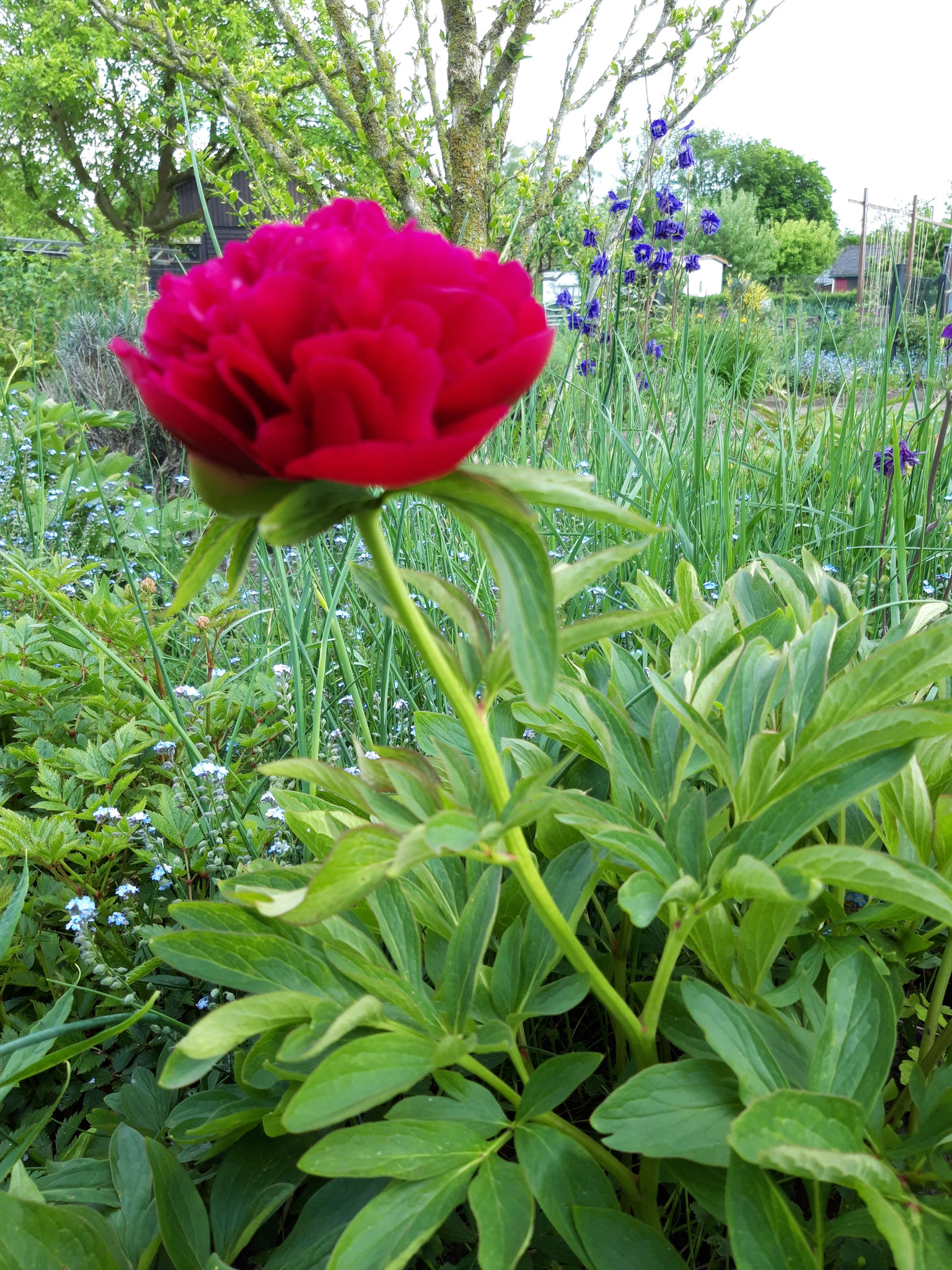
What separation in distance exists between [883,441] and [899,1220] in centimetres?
232

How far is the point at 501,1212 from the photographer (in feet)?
1.86

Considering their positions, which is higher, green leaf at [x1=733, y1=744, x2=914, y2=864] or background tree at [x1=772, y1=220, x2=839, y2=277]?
background tree at [x1=772, y1=220, x2=839, y2=277]

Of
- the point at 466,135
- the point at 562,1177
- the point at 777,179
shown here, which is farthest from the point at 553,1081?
the point at 777,179

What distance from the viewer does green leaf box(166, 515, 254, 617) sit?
19.6 inches

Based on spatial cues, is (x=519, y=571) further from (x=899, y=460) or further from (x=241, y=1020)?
(x=899, y=460)

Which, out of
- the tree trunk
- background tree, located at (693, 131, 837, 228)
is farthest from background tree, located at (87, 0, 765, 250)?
background tree, located at (693, 131, 837, 228)

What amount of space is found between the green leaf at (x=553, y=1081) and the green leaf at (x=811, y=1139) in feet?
0.45

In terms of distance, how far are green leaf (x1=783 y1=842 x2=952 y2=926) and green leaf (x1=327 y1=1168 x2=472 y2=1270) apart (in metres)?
0.33

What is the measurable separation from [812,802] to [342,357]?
1.45 ft

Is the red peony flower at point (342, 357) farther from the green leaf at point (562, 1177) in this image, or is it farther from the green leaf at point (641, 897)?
the green leaf at point (562, 1177)

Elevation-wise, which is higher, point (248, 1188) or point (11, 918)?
point (11, 918)

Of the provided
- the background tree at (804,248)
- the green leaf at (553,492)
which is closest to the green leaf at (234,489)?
the green leaf at (553,492)

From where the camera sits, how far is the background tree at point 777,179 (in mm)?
61469

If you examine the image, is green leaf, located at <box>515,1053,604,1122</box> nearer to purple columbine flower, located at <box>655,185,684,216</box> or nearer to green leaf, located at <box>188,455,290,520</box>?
green leaf, located at <box>188,455,290,520</box>
